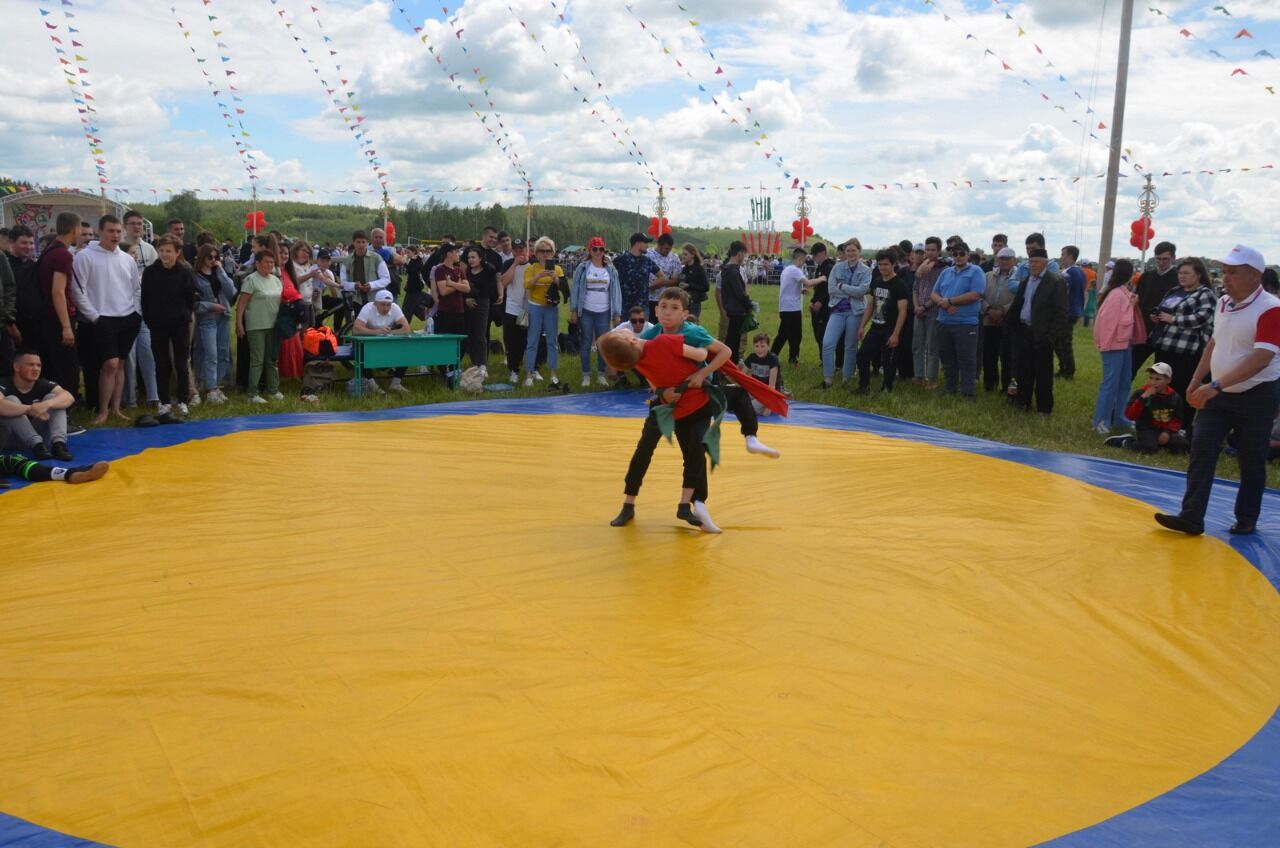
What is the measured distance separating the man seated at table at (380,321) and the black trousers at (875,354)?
505 cm

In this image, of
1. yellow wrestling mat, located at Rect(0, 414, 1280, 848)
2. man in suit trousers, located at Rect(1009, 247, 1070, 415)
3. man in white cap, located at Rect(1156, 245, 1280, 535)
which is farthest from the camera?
man in suit trousers, located at Rect(1009, 247, 1070, 415)

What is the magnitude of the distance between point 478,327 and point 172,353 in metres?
3.45

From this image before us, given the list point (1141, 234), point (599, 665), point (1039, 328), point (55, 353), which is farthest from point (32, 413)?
point (1141, 234)

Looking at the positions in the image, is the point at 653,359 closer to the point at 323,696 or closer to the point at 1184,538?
the point at 323,696

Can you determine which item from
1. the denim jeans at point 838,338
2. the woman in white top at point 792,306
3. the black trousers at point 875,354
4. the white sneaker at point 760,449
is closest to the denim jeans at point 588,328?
the woman in white top at point 792,306

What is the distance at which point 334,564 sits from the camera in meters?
4.94

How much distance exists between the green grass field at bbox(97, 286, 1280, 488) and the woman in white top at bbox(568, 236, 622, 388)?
0.62 metres

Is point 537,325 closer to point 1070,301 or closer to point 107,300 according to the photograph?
point 107,300

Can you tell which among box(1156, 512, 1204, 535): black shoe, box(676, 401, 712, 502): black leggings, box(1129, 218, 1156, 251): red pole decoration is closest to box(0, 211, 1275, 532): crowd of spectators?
box(1156, 512, 1204, 535): black shoe

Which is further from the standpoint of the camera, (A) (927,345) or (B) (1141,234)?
(B) (1141,234)

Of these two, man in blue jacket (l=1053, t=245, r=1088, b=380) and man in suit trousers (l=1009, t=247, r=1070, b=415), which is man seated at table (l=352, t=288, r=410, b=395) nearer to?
man in suit trousers (l=1009, t=247, r=1070, b=415)

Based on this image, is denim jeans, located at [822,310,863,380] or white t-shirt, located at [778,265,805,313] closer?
denim jeans, located at [822,310,863,380]

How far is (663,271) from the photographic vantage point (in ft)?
39.8

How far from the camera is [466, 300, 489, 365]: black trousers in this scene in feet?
38.3
